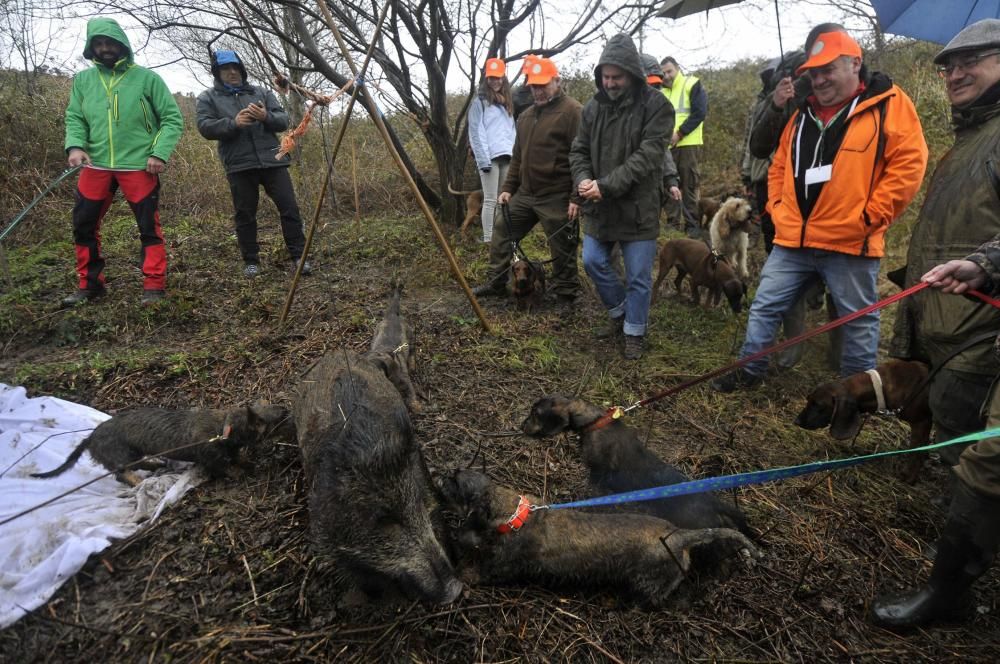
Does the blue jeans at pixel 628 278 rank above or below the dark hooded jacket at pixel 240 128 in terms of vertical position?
below

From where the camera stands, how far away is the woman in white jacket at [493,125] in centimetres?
691

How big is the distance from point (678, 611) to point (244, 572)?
2.16 meters

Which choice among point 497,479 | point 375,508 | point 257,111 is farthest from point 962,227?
point 257,111

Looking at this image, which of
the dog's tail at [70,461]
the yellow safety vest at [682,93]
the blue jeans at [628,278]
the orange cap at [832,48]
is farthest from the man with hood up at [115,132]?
the yellow safety vest at [682,93]

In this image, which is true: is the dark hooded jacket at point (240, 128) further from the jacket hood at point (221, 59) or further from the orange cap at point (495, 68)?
the orange cap at point (495, 68)

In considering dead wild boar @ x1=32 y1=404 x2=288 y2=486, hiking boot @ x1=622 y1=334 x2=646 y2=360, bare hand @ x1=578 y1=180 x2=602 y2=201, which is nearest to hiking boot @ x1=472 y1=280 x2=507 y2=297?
hiking boot @ x1=622 y1=334 x2=646 y2=360

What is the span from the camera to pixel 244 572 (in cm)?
256

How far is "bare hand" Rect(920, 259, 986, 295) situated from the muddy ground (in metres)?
1.45

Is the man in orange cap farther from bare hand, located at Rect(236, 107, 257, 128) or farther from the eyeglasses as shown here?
bare hand, located at Rect(236, 107, 257, 128)

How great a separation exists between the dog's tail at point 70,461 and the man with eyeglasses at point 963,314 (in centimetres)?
467

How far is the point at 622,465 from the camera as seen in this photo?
3.17 meters

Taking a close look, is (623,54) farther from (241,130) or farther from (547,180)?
(241,130)

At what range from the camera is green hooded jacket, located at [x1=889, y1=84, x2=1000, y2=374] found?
8.25ft

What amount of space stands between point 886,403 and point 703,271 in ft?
10.1
